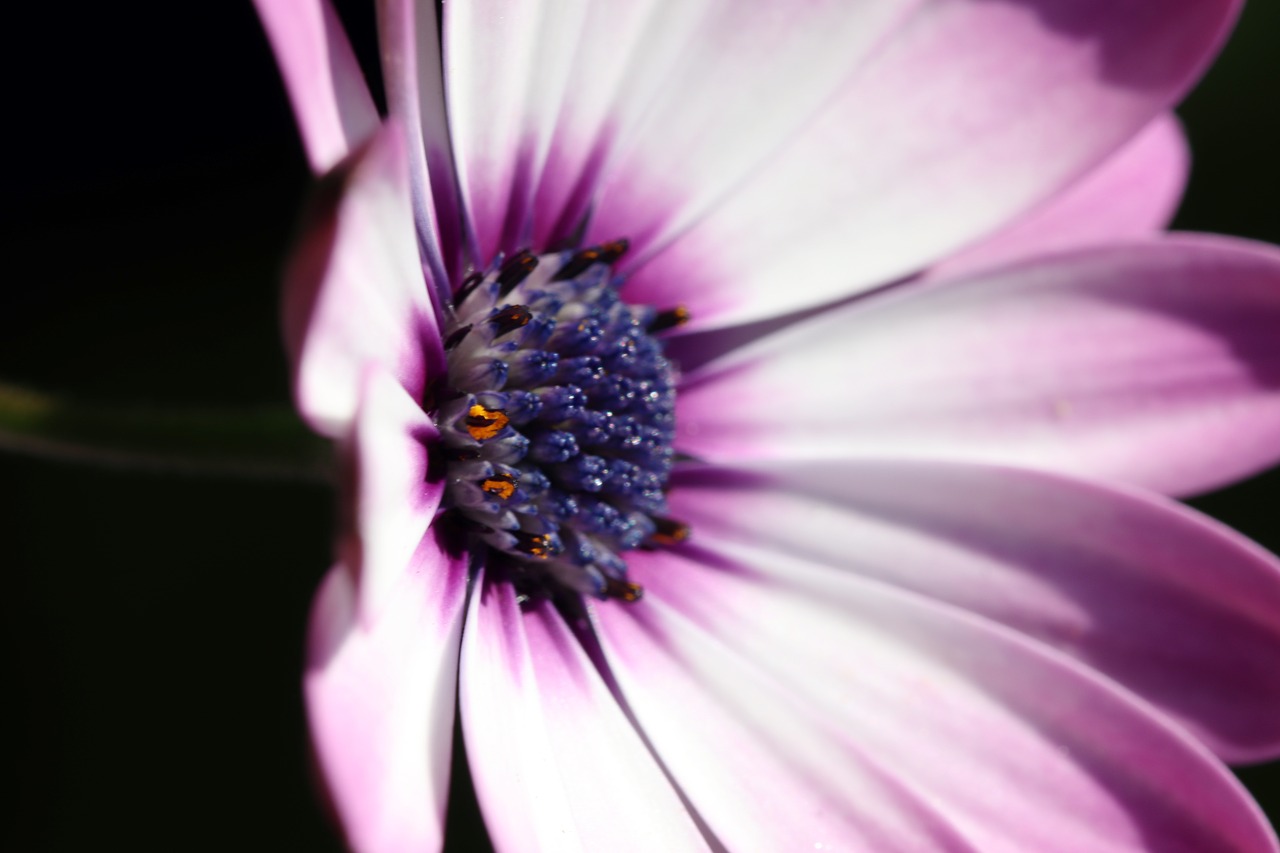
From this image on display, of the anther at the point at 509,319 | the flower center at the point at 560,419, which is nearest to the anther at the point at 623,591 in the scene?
the flower center at the point at 560,419

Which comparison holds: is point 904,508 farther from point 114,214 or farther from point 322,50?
point 114,214

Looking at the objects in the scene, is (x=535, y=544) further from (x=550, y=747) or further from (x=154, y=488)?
(x=154, y=488)

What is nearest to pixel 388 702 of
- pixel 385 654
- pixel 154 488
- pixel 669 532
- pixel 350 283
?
pixel 385 654

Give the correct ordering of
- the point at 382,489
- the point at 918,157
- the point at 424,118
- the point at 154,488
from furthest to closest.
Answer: the point at 154,488 < the point at 918,157 < the point at 424,118 < the point at 382,489

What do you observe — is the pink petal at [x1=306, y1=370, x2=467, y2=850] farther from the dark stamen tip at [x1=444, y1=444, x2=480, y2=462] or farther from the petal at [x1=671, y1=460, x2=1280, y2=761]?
the petal at [x1=671, y1=460, x2=1280, y2=761]

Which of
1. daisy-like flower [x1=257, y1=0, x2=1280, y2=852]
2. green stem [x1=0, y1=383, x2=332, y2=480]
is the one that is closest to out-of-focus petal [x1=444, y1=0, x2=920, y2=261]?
daisy-like flower [x1=257, y1=0, x2=1280, y2=852]

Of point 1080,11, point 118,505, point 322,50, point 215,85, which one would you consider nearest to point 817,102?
point 1080,11

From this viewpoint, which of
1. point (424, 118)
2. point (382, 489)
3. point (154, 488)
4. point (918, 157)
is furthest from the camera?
point (154, 488)
